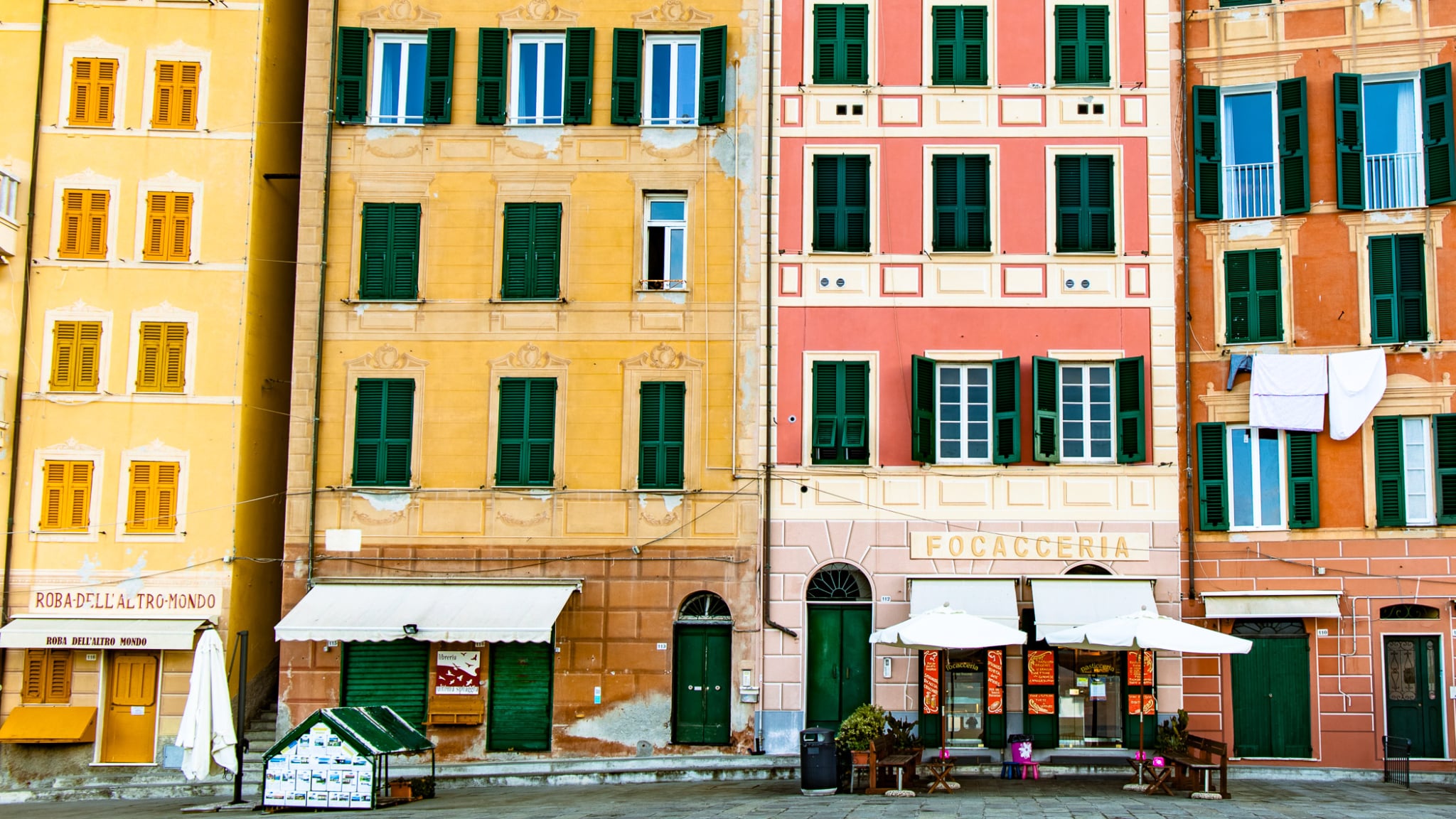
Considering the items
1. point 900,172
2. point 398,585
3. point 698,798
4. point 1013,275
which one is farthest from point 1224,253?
point 398,585

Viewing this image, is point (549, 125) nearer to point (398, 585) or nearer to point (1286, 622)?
point (398, 585)

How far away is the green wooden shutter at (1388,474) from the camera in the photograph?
24.2 meters

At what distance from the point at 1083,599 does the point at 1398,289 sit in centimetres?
722

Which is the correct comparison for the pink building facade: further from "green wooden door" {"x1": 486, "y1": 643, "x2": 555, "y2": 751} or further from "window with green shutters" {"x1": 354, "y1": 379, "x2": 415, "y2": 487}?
"window with green shutters" {"x1": 354, "y1": 379, "x2": 415, "y2": 487}

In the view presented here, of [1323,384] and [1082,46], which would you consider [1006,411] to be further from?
[1082,46]

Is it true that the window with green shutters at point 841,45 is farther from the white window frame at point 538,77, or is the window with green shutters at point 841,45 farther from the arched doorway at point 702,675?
the arched doorway at point 702,675

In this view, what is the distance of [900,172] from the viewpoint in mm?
25391

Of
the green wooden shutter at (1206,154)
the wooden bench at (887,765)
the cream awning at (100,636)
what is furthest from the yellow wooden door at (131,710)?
the green wooden shutter at (1206,154)

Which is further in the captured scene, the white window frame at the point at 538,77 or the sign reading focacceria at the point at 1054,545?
the white window frame at the point at 538,77

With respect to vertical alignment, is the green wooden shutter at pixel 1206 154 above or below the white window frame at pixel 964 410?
above

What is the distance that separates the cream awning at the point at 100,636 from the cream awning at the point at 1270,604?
1641cm

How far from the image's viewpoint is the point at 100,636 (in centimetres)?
2455

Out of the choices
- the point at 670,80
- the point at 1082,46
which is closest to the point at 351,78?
the point at 670,80

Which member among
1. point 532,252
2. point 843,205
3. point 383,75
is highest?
point 383,75
